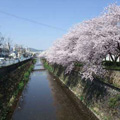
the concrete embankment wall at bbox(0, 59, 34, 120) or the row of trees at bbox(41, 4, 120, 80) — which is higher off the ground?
the row of trees at bbox(41, 4, 120, 80)

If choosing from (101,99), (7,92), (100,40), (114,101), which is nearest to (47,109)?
(7,92)

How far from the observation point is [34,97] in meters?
24.8

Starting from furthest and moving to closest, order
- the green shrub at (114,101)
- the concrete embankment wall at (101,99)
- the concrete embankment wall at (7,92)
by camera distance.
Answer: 1. the concrete embankment wall at (7,92)
2. the concrete embankment wall at (101,99)
3. the green shrub at (114,101)

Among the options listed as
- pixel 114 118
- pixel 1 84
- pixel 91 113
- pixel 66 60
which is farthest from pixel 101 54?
pixel 66 60

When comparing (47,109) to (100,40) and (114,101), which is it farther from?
(100,40)

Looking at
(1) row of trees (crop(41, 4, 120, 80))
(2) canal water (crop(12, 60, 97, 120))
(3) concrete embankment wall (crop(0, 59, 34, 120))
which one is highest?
(1) row of trees (crop(41, 4, 120, 80))

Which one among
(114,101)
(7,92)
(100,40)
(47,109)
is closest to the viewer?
(114,101)

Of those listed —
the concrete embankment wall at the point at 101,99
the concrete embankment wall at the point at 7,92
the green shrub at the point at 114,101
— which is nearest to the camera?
the green shrub at the point at 114,101

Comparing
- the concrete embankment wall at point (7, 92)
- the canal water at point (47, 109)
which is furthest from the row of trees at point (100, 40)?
the concrete embankment wall at point (7, 92)

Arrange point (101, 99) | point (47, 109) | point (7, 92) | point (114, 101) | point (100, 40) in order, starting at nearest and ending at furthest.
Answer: point (114, 101)
point (101, 99)
point (100, 40)
point (47, 109)
point (7, 92)

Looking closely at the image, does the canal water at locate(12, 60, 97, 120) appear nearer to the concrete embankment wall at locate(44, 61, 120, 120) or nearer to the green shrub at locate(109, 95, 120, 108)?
the concrete embankment wall at locate(44, 61, 120, 120)

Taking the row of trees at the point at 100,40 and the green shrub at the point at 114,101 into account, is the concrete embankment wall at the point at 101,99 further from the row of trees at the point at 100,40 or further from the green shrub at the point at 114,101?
the row of trees at the point at 100,40

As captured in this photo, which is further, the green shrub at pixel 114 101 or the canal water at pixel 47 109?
the canal water at pixel 47 109

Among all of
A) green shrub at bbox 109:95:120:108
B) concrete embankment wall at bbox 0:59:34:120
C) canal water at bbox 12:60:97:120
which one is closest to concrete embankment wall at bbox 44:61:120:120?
green shrub at bbox 109:95:120:108
